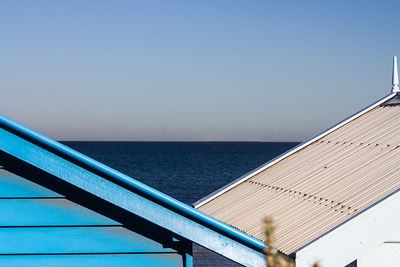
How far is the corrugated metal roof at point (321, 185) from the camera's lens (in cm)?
473

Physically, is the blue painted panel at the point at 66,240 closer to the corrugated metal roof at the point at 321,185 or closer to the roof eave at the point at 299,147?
the corrugated metal roof at the point at 321,185

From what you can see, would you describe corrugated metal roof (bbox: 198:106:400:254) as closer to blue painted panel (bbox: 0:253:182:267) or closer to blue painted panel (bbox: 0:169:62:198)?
A: blue painted panel (bbox: 0:253:182:267)

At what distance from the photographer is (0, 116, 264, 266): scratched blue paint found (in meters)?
2.97

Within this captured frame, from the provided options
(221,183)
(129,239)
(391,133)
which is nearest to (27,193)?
(129,239)

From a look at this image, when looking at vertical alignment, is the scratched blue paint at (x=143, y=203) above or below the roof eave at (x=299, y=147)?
below

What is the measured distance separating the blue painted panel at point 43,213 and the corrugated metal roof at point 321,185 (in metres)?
1.84

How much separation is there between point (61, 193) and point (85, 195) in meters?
0.14

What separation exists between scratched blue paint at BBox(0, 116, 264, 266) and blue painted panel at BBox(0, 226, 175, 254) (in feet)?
0.85

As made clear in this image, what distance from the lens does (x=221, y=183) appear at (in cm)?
7706

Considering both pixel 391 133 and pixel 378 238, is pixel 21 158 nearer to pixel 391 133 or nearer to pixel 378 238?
pixel 378 238

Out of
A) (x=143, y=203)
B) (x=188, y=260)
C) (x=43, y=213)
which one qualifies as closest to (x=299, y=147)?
(x=188, y=260)

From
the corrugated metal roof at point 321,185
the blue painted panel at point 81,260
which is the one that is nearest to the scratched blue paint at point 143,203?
the blue painted panel at point 81,260

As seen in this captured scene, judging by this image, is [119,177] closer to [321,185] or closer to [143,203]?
[143,203]

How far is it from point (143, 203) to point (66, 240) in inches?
20.4
